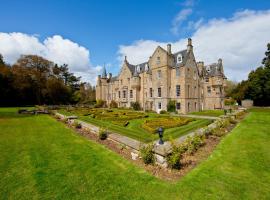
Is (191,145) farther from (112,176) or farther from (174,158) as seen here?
(112,176)

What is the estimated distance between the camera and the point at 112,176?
6.19 metres

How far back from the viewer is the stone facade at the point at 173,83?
2989cm

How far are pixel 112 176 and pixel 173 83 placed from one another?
26678mm

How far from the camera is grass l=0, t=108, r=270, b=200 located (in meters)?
5.11

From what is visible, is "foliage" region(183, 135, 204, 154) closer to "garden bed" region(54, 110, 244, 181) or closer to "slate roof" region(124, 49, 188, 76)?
"garden bed" region(54, 110, 244, 181)

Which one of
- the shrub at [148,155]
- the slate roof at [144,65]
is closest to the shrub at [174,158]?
the shrub at [148,155]

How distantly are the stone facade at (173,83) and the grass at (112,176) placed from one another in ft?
70.3

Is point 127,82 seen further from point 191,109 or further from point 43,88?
point 43,88

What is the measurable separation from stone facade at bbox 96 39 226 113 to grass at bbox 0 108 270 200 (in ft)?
70.3

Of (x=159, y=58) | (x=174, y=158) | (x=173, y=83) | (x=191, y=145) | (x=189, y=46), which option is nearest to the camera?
(x=174, y=158)

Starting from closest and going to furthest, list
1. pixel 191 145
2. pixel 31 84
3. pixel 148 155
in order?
pixel 148 155 → pixel 191 145 → pixel 31 84

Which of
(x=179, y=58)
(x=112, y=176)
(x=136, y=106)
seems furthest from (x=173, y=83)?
A: (x=112, y=176)

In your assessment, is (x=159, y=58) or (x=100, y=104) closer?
(x=159, y=58)

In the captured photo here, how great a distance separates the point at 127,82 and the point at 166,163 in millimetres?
36244
